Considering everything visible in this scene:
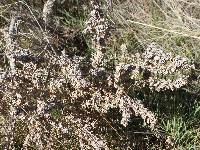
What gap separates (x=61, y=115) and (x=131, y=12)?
1340 mm

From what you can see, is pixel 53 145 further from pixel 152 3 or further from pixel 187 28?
pixel 152 3

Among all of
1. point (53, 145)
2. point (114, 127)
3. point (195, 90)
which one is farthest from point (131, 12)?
point (53, 145)

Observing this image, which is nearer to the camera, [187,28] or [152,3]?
[187,28]

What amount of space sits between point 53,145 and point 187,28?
132 centimetres

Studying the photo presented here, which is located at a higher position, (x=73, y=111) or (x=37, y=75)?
(x=37, y=75)

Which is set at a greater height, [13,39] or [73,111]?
[13,39]

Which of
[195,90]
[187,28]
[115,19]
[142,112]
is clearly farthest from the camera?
[115,19]

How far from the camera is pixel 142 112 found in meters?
2.38

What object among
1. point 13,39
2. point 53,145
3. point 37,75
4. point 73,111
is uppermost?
point 13,39

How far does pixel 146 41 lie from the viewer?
3.38 m

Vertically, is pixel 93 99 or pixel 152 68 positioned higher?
pixel 152 68

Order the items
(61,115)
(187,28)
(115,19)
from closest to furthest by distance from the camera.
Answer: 1. (61,115)
2. (187,28)
3. (115,19)

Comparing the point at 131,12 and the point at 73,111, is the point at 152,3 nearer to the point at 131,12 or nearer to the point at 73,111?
the point at 131,12

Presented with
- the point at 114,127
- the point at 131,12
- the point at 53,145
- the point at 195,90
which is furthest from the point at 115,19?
the point at 53,145
